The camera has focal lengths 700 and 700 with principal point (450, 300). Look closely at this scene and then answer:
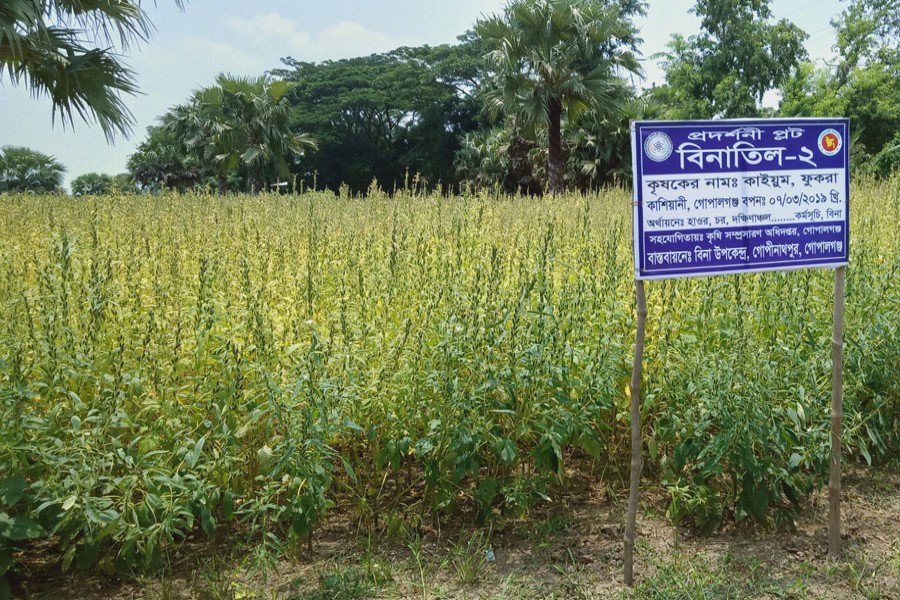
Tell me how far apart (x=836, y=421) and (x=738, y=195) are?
1008 millimetres

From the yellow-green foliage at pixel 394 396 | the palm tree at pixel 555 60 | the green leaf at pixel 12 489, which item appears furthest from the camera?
the palm tree at pixel 555 60

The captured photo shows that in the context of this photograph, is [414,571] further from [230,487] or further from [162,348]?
[162,348]

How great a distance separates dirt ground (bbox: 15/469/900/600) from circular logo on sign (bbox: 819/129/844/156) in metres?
1.67

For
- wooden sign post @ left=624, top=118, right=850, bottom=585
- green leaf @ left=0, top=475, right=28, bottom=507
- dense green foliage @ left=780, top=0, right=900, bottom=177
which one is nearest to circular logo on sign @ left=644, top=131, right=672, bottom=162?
wooden sign post @ left=624, top=118, right=850, bottom=585

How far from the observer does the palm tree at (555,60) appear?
691 inches

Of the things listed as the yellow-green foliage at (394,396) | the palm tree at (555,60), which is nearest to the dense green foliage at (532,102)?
the palm tree at (555,60)

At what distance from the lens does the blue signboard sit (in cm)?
265

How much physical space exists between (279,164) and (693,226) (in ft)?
97.5

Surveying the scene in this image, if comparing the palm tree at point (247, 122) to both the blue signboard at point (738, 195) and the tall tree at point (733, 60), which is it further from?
the blue signboard at point (738, 195)

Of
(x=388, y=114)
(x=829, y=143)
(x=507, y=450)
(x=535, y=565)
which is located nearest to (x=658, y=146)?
(x=829, y=143)

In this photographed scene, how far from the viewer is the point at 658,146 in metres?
→ 2.66

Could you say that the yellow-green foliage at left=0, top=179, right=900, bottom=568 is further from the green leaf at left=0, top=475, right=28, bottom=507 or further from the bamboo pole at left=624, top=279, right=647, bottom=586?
the bamboo pole at left=624, top=279, right=647, bottom=586

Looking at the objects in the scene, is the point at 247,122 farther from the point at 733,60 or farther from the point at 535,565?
the point at 535,565

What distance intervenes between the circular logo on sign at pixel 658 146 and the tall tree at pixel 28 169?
147ft
